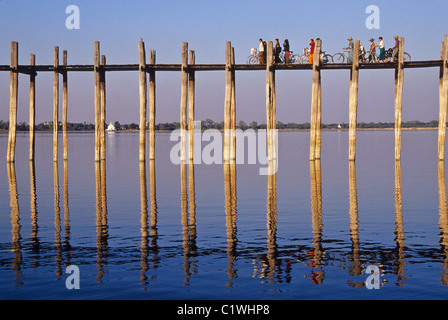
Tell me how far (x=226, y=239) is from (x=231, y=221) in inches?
83.0

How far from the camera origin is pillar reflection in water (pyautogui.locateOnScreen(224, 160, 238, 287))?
9539mm

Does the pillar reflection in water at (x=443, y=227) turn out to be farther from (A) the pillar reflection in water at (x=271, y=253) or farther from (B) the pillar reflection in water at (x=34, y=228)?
(B) the pillar reflection in water at (x=34, y=228)

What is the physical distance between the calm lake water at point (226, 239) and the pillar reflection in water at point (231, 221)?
0.11 ft

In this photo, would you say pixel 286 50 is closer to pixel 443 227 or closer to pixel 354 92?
pixel 354 92

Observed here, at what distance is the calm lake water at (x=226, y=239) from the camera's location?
867 cm

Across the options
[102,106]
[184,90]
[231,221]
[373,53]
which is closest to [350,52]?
[373,53]

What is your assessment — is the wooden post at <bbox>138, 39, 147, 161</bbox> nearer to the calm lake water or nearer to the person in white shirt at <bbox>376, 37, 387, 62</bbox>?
the calm lake water

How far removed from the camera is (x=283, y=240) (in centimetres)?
1166

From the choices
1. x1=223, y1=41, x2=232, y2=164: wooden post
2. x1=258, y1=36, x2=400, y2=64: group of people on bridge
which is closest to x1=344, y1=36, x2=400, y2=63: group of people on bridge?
x1=258, y1=36, x2=400, y2=64: group of people on bridge

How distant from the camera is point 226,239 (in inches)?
467

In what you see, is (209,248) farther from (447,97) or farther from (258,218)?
(447,97)

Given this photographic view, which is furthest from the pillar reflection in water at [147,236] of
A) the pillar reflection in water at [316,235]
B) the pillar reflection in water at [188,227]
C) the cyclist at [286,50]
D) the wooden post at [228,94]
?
the cyclist at [286,50]
